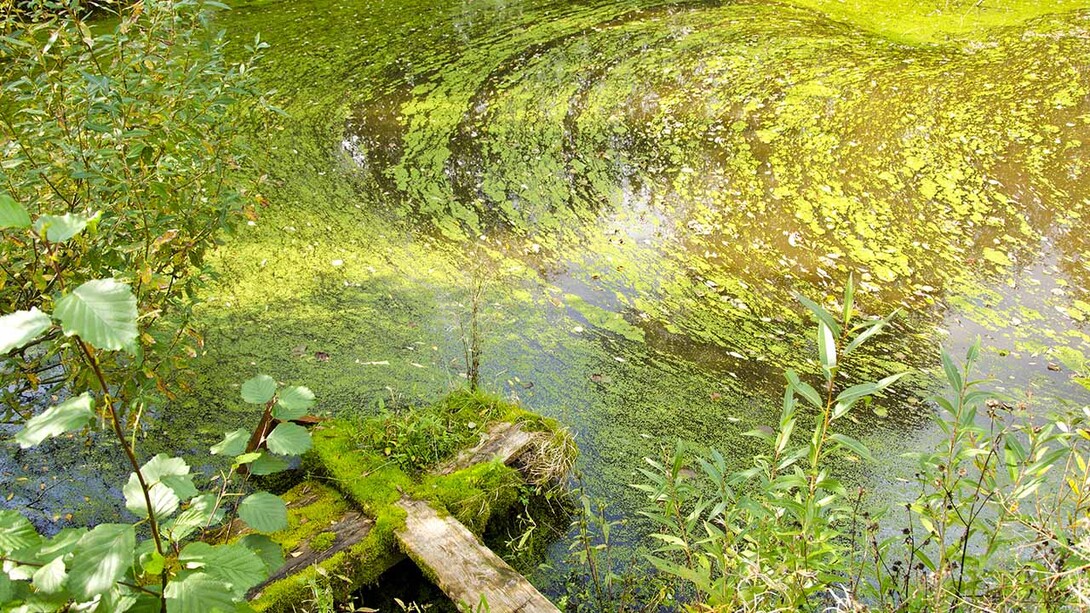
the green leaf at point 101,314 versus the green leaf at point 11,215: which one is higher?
the green leaf at point 11,215

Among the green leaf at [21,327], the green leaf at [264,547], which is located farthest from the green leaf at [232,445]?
the green leaf at [21,327]

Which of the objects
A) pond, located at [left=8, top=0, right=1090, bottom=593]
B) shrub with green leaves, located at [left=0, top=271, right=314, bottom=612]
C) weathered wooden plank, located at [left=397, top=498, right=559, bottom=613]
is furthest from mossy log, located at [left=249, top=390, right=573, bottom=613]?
shrub with green leaves, located at [left=0, top=271, right=314, bottom=612]

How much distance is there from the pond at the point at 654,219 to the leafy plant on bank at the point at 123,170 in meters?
0.52

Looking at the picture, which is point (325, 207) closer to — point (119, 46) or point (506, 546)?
point (119, 46)

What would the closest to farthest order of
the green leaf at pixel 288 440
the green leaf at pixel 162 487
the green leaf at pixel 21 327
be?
the green leaf at pixel 21 327
the green leaf at pixel 162 487
the green leaf at pixel 288 440

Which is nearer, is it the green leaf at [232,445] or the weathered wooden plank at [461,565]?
the green leaf at [232,445]

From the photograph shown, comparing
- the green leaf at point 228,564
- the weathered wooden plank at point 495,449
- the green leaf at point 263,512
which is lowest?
the weathered wooden plank at point 495,449

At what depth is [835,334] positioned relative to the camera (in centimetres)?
122

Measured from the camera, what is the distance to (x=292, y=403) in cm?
116

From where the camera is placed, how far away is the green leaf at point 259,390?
1.13 m

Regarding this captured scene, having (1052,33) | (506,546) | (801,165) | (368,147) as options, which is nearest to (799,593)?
(506,546)

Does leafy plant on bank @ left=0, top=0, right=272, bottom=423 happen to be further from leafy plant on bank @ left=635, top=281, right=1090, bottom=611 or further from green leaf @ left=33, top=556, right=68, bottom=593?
leafy plant on bank @ left=635, top=281, right=1090, bottom=611

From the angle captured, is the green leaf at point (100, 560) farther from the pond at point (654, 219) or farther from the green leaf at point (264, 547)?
the pond at point (654, 219)

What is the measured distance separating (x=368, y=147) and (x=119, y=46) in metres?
2.60
